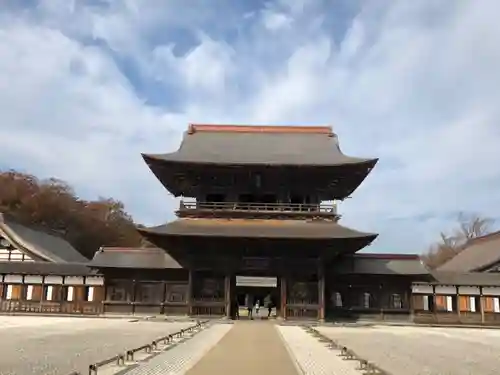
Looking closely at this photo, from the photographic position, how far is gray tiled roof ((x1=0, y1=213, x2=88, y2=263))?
137 ft

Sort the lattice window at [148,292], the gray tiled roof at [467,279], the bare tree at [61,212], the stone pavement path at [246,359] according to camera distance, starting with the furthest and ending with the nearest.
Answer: the bare tree at [61,212] → the gray tiled roof at [467,279] → the lattice window at [148,292] → the stone pavement path at [246,359]

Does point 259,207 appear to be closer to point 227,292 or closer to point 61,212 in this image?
point 227,292

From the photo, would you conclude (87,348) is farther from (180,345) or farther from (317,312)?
(317,312)

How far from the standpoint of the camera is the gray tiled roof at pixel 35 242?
137 feet

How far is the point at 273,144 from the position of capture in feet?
120

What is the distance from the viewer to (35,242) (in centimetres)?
4381

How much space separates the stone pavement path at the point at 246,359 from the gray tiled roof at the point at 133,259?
601 inches

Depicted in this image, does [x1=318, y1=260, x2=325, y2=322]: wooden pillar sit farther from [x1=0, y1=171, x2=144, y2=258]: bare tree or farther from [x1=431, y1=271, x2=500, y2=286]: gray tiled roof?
[x1=0, y1=171, x2=144, y2=258]: bare tree

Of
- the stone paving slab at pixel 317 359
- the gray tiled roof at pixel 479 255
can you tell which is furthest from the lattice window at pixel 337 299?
the gray tiled roof at pixel 479 255

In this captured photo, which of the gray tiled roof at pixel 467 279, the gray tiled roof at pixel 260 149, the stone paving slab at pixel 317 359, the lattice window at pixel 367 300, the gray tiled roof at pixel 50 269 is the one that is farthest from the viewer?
the gray tiled roof at pixel 50 269

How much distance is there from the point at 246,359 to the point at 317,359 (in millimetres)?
1778

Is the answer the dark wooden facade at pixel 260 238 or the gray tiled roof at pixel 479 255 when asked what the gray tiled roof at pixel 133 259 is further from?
the gray tiled roof at pixel 479 255

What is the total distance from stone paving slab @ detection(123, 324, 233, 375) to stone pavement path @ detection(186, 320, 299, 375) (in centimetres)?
21

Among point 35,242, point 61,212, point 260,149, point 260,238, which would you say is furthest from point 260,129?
point 61,212
